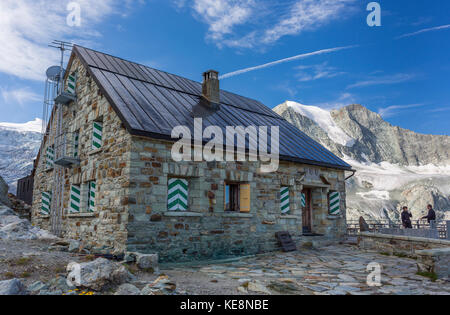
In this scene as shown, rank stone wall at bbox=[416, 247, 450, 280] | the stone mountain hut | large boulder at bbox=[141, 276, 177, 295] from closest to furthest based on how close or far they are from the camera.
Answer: large boulder at bbox=[141, 276, 177, 295] < stone wall at bbox=[416, 247, 450, 280] < the stone mountain hut

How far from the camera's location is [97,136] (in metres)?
11.1

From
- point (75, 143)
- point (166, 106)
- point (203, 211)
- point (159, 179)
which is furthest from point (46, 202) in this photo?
point (203, 211)

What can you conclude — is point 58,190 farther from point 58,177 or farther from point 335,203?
point 335,203

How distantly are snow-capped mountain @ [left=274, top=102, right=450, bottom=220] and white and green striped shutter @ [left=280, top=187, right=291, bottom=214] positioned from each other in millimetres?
70352

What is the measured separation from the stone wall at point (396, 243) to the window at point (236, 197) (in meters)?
4.49

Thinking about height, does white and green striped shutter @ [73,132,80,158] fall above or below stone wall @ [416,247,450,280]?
above

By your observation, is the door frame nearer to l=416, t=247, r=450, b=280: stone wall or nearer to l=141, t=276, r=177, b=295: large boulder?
l=416, t=247, r=450, b=280: stone wall

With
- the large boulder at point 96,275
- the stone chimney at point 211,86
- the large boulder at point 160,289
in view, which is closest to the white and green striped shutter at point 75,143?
the stone chimney at point 211,86

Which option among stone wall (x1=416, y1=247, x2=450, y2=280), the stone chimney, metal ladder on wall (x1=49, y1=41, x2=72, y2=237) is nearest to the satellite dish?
metal ladder on wall (x1=49, y1=41, x2=72, y2=237)

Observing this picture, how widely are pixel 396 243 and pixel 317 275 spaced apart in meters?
4.60

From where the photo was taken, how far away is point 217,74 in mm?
14852

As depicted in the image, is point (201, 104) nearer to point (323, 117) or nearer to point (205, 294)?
point (205, 294)

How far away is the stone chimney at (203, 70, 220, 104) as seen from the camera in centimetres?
1398
